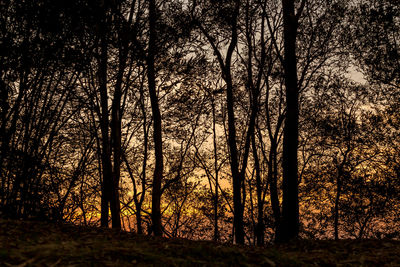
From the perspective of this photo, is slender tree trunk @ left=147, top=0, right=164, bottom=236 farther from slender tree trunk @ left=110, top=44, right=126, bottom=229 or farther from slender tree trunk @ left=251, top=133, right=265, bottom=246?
slender tree trunk @ left=251, top=133, right=265, bottom=246

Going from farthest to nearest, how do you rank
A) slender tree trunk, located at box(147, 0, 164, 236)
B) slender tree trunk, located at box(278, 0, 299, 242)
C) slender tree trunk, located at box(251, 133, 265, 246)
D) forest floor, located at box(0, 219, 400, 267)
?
slender tree trunk, located at box(251, 133, 265, 246), slender tree trunk, located at box(147, 0, 164, 236), slender tree trunk, located at box(278, 0, 299, 242), forest floor, located at box(0, 219, 400, 267)

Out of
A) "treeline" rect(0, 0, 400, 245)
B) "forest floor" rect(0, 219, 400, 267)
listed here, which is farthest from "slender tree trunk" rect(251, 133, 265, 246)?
"forest floor" rect(0, 219, 400, 267)

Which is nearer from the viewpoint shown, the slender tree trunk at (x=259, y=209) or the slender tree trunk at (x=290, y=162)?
the slender tree trunk at (x=290, y=162)

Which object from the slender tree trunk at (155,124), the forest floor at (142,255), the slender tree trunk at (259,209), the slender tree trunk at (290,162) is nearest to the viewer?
the forest floor at (142,255)

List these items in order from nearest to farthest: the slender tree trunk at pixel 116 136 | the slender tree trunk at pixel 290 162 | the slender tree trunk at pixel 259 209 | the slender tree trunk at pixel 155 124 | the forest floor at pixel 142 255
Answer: the forest floor at pixel 142 255 → the slender tree trunk at pixel 290 162 → the slender tree trunk at pixel 116 136 → the slender tree trunk at pixel 155 124 → the slender tree trunk at pixel 259 209

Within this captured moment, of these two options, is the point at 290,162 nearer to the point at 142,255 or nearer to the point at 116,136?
the point at 142,255

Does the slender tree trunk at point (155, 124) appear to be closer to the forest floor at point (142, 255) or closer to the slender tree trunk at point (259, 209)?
the slender tree trunk at point (259, 209)

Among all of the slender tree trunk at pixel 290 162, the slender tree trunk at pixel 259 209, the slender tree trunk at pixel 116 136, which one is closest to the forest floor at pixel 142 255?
the slender tree trunk at pixel 290 162

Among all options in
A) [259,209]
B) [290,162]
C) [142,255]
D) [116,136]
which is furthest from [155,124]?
[142,255]

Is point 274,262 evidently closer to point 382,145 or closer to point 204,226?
point 382,145

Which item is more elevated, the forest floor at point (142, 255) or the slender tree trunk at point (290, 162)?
the slender tree trunk at point (290, 162)

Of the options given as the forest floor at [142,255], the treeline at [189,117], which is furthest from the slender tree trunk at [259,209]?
the forest floor at [142,255]

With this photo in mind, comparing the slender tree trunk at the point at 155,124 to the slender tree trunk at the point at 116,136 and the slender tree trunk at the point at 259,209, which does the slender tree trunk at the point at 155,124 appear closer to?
the slender tree trunk at the point at 116,136

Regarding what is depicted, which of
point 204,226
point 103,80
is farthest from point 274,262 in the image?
point 204,226
